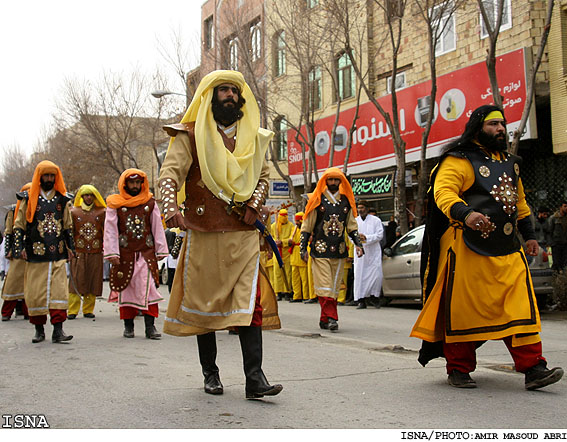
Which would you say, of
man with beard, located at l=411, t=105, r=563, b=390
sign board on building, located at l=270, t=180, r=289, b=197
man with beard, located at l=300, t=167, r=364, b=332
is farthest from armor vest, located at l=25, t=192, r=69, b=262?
sign board on building, located at l=270, t=180, r=289, b=197

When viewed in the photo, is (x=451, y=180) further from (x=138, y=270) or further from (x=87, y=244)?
(x=87, y=244)

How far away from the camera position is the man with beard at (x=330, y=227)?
10031 mm

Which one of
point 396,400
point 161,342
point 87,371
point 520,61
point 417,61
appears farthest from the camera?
point 417,61

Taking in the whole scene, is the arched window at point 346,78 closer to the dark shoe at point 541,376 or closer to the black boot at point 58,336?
the black boot at point 58,336

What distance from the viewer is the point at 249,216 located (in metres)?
5.14

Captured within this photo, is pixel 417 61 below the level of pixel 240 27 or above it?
below

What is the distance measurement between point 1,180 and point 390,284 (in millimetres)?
60139

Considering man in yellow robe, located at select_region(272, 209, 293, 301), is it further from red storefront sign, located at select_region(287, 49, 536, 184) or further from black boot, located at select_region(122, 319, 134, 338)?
black boot, located at select_region(122, 319, 134, 338)

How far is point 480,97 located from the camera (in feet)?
60.9

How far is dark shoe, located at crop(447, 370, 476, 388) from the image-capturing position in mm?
5352

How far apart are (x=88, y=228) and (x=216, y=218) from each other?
291 inches

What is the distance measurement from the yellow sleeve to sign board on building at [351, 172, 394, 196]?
15.8 meters

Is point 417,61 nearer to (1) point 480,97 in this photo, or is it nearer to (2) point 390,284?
(1) point 480,97

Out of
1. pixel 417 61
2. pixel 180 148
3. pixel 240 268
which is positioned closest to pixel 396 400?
pixel 240 268
